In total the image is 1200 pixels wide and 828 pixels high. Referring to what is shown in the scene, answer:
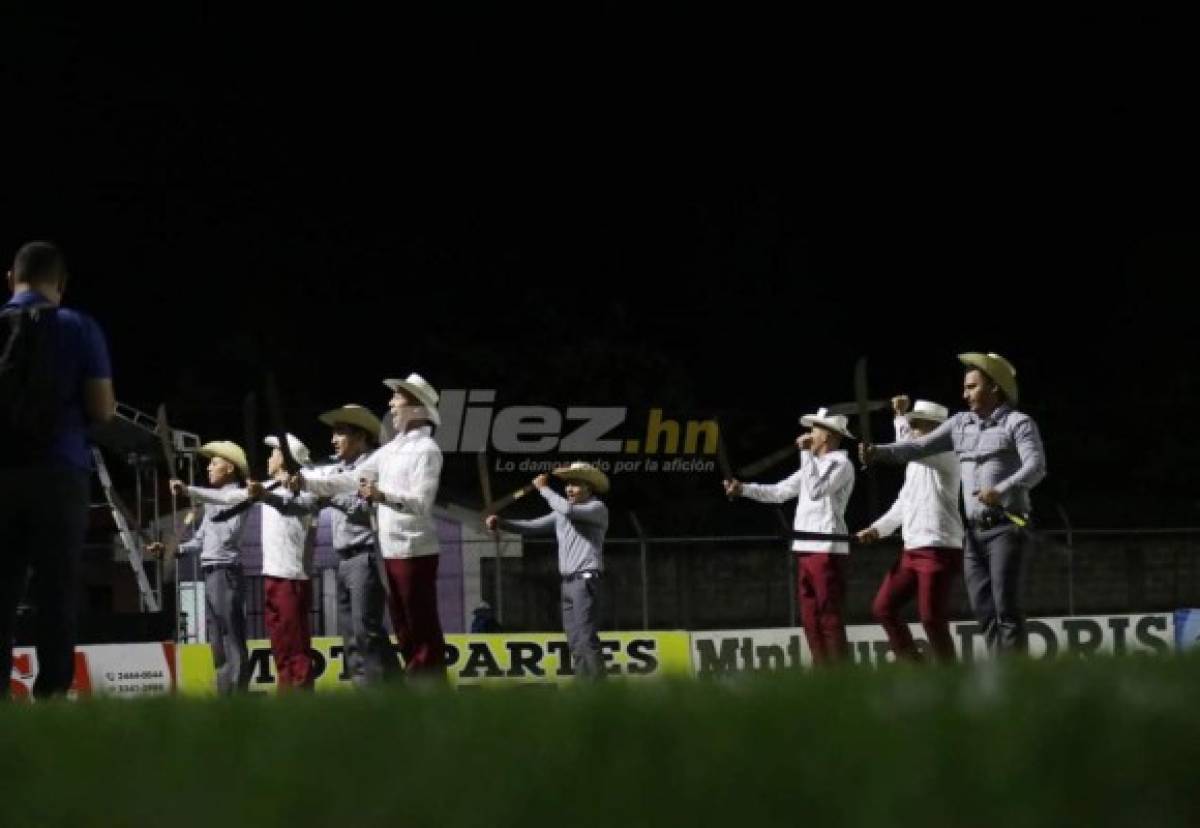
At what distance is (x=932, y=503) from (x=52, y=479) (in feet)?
19.8

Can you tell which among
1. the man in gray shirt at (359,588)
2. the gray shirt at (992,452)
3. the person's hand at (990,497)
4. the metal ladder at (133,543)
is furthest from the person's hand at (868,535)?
the metal ladder at (133,543)

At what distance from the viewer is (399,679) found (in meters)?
3.18

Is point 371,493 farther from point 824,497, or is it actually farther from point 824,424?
point 824,424

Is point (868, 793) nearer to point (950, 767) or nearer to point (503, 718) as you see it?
point (950, 767)

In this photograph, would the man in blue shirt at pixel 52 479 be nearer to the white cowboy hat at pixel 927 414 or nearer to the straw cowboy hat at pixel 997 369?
the straw cowboy hat at pixel 997 369

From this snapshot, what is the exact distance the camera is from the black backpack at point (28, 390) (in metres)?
6.77

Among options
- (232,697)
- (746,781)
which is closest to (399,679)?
(232,697)

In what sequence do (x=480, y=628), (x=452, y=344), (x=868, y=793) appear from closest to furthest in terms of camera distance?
(x=868, y=793), (x=480, y=628), (x=452, y=344)

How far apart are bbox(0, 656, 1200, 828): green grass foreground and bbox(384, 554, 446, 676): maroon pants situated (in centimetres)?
850

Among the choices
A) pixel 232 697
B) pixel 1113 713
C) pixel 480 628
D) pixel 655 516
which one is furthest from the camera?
pixel 655 516

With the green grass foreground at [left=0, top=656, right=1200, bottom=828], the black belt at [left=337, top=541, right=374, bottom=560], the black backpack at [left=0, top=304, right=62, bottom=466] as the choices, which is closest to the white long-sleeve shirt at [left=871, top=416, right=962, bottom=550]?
the black belt at [left=337, top=541, right=374, bottom=560]

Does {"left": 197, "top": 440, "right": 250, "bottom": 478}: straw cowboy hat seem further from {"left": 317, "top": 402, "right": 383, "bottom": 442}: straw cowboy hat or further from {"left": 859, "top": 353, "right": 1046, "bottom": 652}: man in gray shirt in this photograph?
{"left": 859, "top": 353, "right": 1046, "bottom": 652}: man in gray shirt

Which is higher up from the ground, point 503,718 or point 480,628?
point 503,718

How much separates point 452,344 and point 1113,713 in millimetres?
44123
